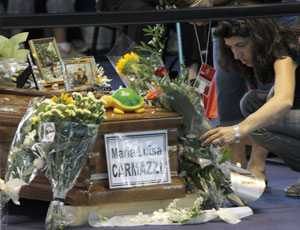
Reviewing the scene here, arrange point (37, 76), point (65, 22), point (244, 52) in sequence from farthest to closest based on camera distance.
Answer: point (37, 76) < point (244, 52) < point (65, 22)

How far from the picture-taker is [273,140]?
9.61 ft

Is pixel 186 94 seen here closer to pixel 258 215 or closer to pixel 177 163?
pixel 177 163

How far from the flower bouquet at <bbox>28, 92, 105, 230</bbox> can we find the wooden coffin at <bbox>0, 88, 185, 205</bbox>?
124 mm

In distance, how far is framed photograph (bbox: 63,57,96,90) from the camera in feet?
9.48

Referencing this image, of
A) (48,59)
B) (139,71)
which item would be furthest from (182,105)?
(48,59)

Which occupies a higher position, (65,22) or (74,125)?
(65,22)

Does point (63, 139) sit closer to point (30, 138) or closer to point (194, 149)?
point (30, 138)

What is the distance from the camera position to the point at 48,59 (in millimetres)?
3074

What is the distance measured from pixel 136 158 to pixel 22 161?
0.39 meters

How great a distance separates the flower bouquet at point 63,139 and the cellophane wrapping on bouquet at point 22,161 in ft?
0.14

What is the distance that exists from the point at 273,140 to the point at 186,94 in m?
0.56

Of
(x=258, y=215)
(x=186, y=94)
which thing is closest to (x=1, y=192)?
(x=186, y=94)

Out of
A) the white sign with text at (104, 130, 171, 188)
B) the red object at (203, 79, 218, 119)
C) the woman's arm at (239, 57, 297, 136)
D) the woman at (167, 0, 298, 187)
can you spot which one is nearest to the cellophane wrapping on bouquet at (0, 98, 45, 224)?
the white sign with text at (104, 130, 171, 188)

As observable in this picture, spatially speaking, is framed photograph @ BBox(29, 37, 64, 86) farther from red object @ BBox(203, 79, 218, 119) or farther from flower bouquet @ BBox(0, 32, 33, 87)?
red object @ BBox(203, 79, 218, 119)
